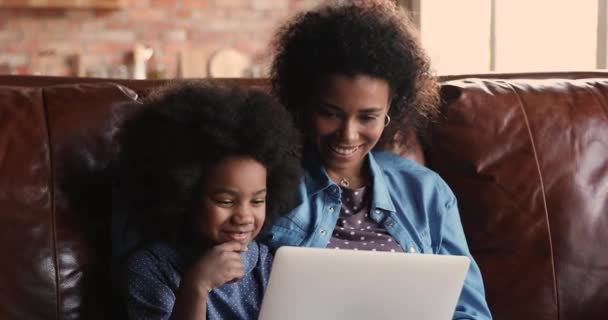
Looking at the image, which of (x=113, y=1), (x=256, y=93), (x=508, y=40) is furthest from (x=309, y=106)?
(x=113, y=1)

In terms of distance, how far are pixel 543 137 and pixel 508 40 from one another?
2.38 meters

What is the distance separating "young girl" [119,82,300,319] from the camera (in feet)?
4.82

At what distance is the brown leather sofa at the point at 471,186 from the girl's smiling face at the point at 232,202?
0.22 m

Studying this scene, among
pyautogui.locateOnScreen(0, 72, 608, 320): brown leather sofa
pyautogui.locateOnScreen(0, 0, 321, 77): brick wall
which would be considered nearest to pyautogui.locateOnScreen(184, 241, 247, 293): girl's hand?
pyautogui.locateOnScreen(0, 72, 608, 320): brown leather sofa

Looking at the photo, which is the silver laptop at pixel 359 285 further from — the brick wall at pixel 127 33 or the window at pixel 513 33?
the brick wall at pixel 127 33

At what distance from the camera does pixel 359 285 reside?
1.28 meters

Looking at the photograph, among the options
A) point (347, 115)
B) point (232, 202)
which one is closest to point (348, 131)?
point (347, 115)

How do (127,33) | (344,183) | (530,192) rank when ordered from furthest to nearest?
(127,33), (530,192), (344,183)

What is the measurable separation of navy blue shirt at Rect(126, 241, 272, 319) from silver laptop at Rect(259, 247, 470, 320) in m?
0.24

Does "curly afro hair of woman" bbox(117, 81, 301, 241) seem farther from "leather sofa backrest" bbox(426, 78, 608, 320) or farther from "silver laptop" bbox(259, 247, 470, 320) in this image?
"leather sofa backrest" bbox(426, 78, 608, 320)

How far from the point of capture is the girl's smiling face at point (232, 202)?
1.47 metres

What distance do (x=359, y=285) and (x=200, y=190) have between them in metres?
0.34

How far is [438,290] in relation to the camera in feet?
4.30

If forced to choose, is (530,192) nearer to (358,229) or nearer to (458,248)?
(458,248)
